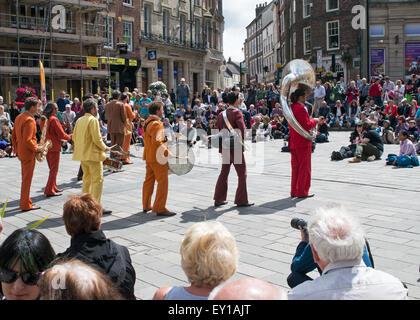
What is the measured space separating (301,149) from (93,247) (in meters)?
5.78

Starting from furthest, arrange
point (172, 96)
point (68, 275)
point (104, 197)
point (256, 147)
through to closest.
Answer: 1. point (172, 96)
2. point (256, 147)
3. point (104, 197)
4. point (68, 275)

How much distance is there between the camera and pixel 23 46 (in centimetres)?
2889

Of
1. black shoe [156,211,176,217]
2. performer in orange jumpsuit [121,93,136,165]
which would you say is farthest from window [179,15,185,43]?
black shoe [156,211,176,217]

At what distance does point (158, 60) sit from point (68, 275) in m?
39.9

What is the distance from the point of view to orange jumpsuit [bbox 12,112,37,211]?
825cm

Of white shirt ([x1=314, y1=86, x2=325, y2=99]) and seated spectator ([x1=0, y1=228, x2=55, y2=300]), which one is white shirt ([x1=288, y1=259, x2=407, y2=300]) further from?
white shirt ([x1=314, y1=86, x2=325, y2=99])

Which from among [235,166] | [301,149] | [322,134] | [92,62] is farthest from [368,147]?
[92,62]

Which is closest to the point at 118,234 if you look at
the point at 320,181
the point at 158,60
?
the point at 320,181

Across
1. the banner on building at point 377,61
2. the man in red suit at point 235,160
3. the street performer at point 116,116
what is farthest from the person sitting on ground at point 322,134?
the banner on building at point 377,61

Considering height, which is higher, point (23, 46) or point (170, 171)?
point (23, 46)

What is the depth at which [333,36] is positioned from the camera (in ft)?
126

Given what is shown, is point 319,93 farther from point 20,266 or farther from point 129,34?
point 20,266

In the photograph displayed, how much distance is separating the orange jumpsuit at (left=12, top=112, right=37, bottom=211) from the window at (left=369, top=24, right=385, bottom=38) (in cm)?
3261
